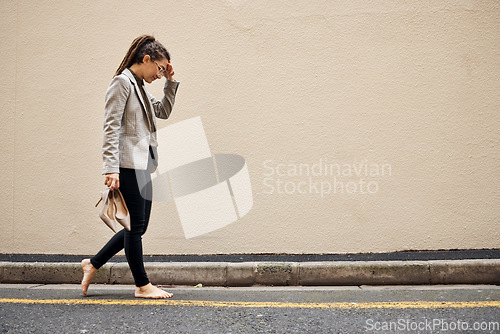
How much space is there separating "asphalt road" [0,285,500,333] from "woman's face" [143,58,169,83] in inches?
67.8

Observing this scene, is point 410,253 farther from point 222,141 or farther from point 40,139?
point 40,139

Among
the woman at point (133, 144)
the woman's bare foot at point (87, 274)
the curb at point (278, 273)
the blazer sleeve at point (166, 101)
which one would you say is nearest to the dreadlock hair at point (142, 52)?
the woman at point (133, 144)

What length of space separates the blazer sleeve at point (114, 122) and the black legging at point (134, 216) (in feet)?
0.47

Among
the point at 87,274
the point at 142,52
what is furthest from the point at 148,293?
the point at 142,52

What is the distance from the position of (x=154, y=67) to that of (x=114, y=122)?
53cm

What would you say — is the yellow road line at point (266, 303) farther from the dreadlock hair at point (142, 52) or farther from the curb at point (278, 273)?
the dreadlock hair at point (142, 52)

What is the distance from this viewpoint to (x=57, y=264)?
396 cm

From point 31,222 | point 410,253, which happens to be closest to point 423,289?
point 410,253

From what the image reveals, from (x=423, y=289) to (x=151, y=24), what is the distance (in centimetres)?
395

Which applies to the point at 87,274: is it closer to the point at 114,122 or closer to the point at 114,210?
the point at 114,210

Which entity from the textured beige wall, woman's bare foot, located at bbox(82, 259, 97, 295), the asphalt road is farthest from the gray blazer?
the textured beige wall

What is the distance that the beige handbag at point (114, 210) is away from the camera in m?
2.90

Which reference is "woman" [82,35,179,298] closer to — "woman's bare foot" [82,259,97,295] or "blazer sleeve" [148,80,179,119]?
"woman's bare foot" [82,259,97,295]

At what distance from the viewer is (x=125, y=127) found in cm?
307
